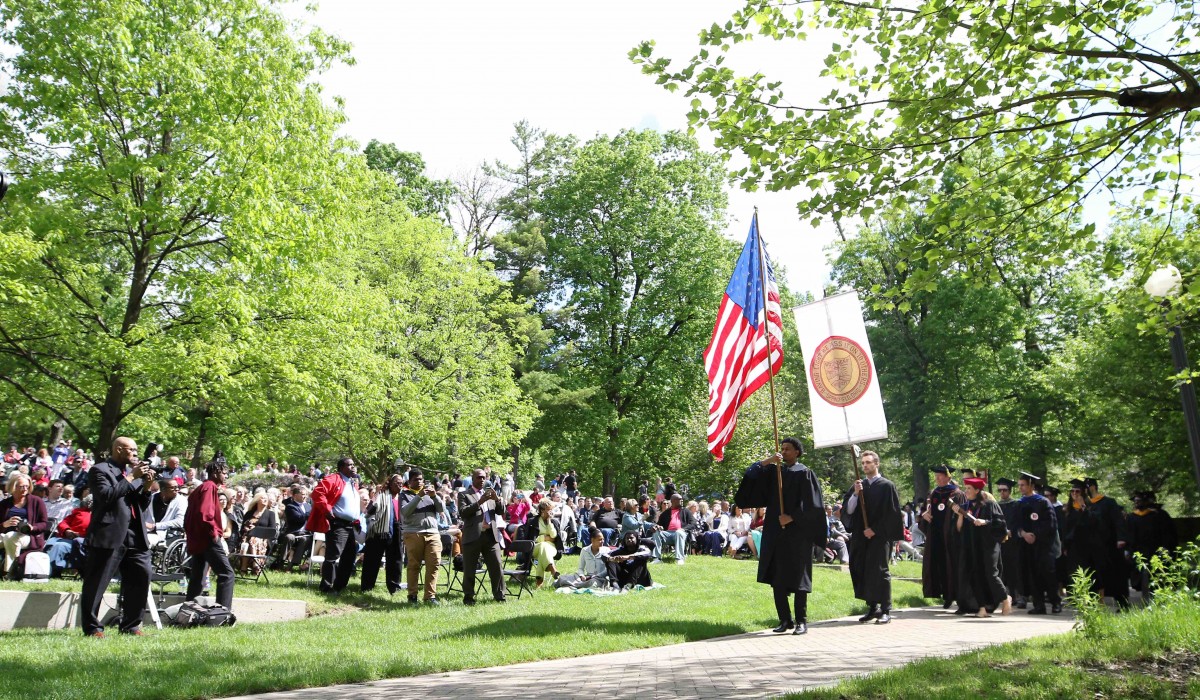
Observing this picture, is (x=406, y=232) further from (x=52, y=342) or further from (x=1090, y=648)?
(x=1090, y=648)

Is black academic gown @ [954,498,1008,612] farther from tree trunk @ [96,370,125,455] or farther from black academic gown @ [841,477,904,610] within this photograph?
tree trunk @ [96,370,125,455]

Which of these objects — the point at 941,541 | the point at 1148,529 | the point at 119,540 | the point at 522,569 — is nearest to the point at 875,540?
the point at 941,541

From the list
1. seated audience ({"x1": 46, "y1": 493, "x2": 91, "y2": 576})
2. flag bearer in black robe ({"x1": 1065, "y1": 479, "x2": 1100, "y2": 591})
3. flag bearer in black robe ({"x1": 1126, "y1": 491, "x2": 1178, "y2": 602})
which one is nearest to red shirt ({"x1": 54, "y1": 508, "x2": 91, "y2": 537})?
seated audience ({"x1": 46, "y1": 493, "x2": 91, "y2": 576})

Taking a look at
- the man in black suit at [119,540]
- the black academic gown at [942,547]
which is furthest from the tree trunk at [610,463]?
the man in black suit at [119,540]

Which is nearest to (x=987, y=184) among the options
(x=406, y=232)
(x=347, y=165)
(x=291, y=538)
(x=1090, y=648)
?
(x=1090, y=648)

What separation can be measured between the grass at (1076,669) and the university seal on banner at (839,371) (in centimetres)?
491

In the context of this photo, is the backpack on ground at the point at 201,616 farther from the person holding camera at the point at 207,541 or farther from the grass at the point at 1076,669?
the grass at the point at 1076,669

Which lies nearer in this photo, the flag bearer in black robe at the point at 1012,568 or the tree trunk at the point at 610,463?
the flag bearer in black robe at the point at 1012,568

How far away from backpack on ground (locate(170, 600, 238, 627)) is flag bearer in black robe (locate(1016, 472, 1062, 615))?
37.8 ft

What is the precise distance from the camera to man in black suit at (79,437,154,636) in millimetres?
9094

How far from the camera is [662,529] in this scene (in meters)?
22.8

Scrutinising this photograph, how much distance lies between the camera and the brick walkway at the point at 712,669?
654cm

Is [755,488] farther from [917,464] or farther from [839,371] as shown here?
[917,464]

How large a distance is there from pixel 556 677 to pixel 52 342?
612 inches
